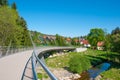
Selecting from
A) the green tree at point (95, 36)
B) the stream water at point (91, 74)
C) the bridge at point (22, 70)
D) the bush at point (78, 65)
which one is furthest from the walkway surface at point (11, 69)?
the green tree at point (95, 36)

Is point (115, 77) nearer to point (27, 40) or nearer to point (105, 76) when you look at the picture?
point (105, 76)

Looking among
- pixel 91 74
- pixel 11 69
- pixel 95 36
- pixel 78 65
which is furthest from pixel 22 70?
pixel 95 36

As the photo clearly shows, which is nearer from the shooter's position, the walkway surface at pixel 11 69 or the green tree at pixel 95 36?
the walkway surface at pixel 11 69

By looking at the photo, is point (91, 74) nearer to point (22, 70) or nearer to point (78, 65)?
point (78, 65)

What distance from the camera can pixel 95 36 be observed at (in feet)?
487

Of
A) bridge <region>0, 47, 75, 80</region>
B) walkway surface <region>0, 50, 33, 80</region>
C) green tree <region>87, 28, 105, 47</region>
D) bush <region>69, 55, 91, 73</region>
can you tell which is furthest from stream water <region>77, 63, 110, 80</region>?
green tree <region>87, 28, 105, 47</region>

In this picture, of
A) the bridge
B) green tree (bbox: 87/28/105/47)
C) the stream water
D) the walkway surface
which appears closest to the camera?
the bridge

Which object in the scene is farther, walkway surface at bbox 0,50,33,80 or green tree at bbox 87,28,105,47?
green tree at bbox 87,28,105,47

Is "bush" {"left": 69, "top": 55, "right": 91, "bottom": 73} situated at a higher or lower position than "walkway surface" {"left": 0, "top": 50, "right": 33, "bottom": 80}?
lower

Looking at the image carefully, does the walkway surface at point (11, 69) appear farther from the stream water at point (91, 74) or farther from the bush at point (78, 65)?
the bush at point (78, 65)

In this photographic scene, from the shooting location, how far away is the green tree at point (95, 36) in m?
147

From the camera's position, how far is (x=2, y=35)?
171 ft

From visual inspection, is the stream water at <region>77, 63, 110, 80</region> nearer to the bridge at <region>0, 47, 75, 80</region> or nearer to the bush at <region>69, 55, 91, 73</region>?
the bush at <region>69, 55, 91, 73</region>

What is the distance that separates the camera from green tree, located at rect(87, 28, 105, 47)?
147 metres
